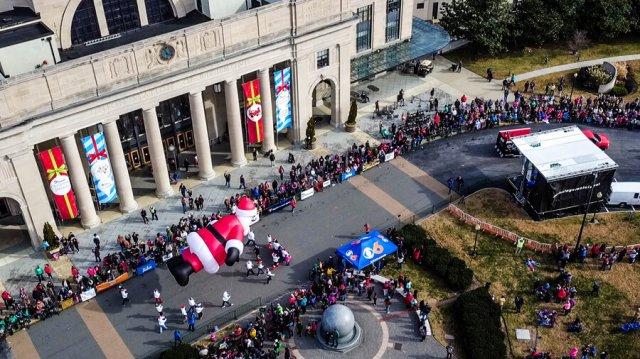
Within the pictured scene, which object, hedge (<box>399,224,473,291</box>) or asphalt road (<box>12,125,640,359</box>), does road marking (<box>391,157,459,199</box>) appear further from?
hedge (<box>399,224,473,291</box>)

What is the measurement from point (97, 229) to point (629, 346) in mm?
41411

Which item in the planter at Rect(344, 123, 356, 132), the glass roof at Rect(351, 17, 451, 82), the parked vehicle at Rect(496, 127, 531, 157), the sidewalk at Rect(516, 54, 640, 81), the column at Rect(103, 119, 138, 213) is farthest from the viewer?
the sidewalk at Rect(516, 54, 640, 81)

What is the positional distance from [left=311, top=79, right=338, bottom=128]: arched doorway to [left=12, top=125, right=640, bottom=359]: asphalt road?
9.08 m

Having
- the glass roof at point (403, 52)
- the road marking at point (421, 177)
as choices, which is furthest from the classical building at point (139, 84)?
the road marking at point (421, 177)

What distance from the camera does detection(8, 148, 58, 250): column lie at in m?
49.5

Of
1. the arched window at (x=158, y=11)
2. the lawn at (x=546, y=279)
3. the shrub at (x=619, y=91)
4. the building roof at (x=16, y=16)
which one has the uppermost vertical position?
the building roof at (x=16, y=16)

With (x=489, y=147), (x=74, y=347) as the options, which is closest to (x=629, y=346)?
(x=489, y=147)

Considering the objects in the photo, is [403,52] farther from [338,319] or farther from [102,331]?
[102,331]

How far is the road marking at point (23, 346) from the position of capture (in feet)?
150

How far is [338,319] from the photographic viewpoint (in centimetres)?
4375

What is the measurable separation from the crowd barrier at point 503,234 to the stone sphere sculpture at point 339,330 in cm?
1561

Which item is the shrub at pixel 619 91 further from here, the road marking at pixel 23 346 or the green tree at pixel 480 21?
the road marking at pixel 23 346

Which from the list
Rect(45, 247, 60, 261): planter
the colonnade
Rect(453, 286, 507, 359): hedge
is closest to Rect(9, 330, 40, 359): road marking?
Rect(45, 247, 60, 261): planter

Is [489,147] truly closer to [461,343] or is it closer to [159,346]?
[461,343]
